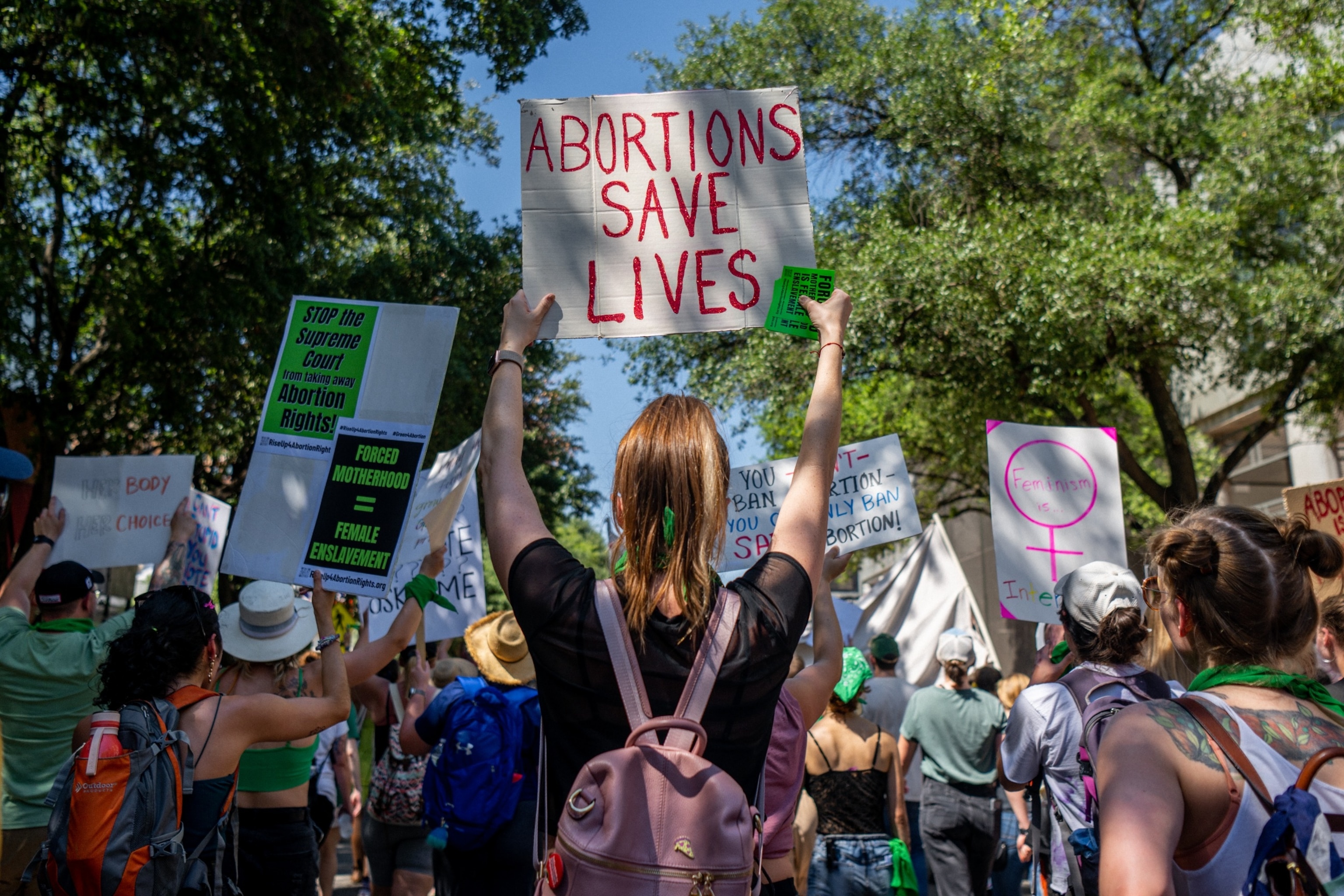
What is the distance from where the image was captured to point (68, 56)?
11266 millimetres

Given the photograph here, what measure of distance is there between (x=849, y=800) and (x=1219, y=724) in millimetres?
4147

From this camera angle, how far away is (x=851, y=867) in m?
5.64

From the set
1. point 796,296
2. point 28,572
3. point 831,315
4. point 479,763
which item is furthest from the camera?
point 479,763

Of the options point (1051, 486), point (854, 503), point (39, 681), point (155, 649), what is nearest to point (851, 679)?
point (854, 503)

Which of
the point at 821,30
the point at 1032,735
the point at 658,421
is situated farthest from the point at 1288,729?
the point at 821,30

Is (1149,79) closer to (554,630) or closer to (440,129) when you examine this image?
(440,129)

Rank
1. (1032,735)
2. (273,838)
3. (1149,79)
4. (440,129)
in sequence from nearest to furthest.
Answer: (1032,735), (273,838), (440,129), (1149,79)

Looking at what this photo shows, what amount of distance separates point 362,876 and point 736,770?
8.63m

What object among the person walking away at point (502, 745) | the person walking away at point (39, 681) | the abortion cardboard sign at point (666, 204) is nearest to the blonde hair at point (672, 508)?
the abortion cardboard sign at point (666, 204)

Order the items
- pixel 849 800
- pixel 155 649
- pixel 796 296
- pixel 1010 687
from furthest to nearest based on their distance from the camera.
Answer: pixel 1010 687 → pixel 849 800 → pixel 155 649 → pixel 796 296

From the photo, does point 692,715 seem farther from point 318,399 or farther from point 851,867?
point 851,867

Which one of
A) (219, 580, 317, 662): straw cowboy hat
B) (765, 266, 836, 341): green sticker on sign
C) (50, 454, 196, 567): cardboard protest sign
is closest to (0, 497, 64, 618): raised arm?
(219, 580, 317, 662): straw cowboy hat

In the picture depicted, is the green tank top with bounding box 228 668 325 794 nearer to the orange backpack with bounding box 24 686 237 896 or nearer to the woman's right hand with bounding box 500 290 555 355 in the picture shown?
the orange backpack with bounding box 24 686 237 896

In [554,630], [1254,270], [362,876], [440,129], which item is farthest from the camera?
[1254,270]
